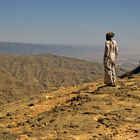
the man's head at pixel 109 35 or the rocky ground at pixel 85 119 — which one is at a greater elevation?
the man's head at pixel 109 35

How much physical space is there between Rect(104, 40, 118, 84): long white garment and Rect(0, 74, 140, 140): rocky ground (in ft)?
1.54

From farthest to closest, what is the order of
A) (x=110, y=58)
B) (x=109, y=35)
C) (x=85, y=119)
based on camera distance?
(x=110, y=58) < (x=109, y=35) < (x=85, y=119)

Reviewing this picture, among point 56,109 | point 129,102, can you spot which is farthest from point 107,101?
point 56,109

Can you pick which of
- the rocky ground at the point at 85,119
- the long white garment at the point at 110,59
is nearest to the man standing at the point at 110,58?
the long white garment at the point at 110,59

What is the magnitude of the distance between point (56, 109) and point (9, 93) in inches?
3443

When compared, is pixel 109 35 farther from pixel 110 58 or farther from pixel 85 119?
pixel 85 119

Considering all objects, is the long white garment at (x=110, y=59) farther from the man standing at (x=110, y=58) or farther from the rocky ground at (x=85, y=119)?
the rocky ground at (x=85, y=119)

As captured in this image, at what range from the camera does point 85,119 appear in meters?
11.6

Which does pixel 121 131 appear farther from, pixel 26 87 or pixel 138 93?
pixel 26 87

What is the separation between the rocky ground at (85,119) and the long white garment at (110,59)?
1.54ft

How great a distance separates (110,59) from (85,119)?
13.9ft

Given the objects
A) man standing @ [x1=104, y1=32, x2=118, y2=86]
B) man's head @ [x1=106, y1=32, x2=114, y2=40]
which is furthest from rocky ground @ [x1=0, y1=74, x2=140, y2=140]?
man's head @ [x1=106, y1=32, x2=114, y2=40]

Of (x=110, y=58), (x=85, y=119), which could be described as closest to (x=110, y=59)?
(x=110, y=58)

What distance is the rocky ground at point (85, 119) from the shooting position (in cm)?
1047
